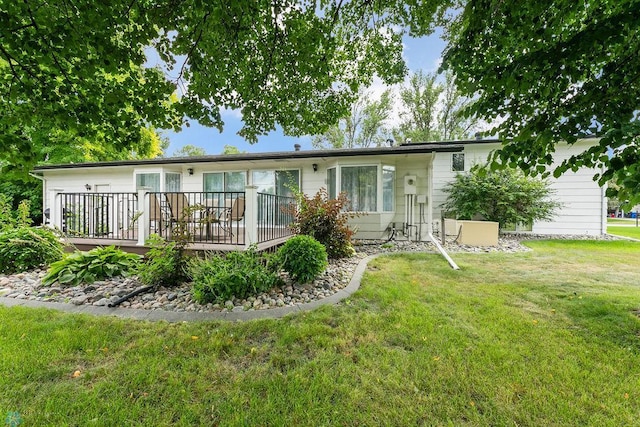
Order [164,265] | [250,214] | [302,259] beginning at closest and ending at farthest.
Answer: [164,265], [302,259], [250,214]

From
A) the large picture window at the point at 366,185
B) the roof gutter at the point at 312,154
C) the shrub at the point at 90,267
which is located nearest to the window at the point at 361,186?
the large picture window at the point at 366,185

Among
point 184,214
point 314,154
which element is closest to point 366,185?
point 314,154

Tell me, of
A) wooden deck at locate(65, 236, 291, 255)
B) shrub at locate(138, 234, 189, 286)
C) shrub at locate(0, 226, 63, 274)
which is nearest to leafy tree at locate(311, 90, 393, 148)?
wooden deck at locate(65, 236, 291, 255)

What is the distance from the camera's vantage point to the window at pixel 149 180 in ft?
32.4

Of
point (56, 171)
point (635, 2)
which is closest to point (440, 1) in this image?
point (635, 2)

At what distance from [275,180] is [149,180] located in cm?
496

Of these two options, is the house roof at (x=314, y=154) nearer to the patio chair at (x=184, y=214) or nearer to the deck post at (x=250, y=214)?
the patio chair at (x=184, y=214)

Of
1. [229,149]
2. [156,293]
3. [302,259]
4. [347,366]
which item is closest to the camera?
[347,366]

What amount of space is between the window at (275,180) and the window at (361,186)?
1.72 meters

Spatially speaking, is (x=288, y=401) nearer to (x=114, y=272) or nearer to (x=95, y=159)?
(x=114, y=272)

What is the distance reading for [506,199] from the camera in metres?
9.54

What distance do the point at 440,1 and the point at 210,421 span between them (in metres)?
4.79

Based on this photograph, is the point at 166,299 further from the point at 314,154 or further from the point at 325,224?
the point at 314,154

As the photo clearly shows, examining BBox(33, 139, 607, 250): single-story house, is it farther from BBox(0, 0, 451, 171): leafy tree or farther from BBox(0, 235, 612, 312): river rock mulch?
BBox(0, 0, 451, 171): leafy tree
